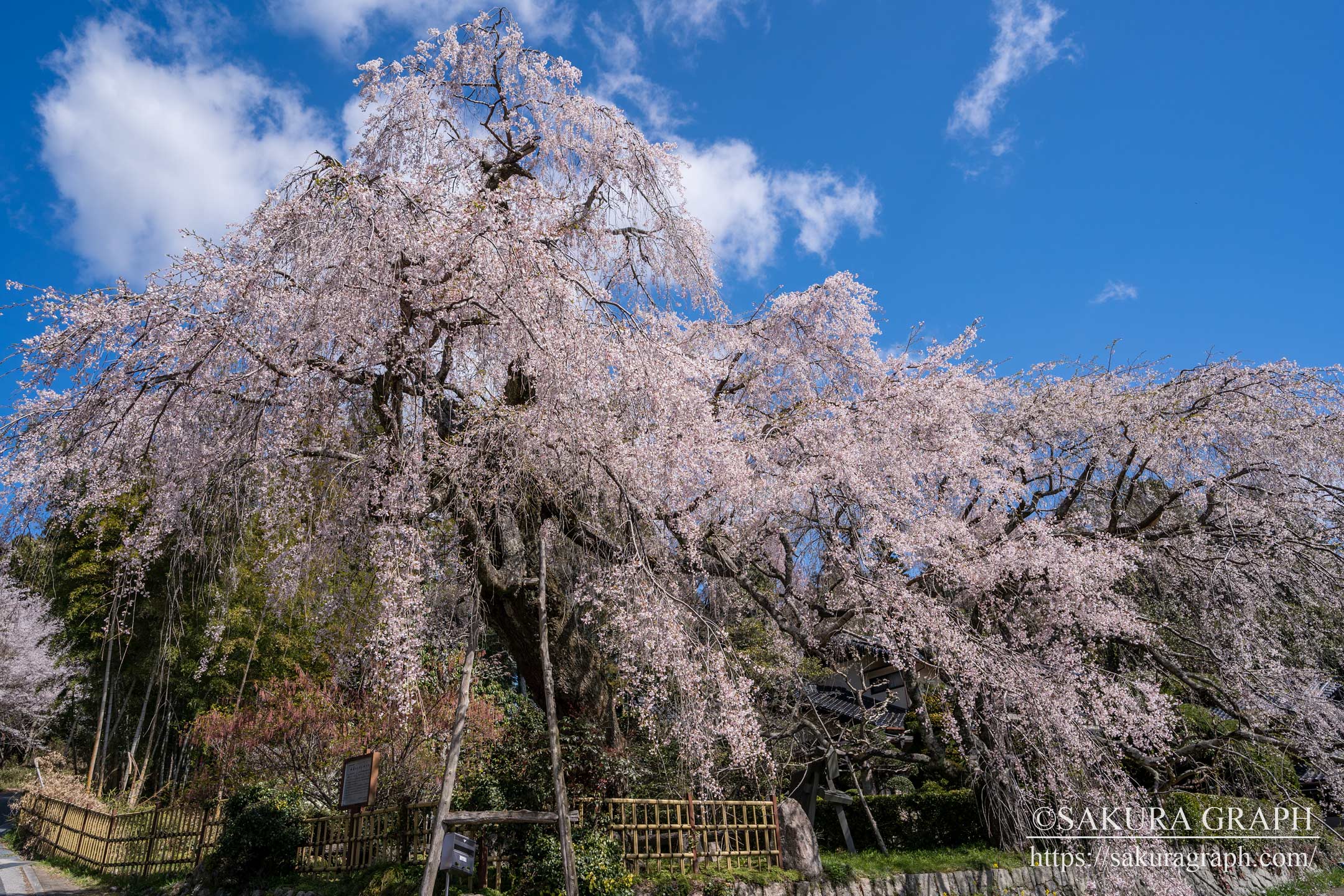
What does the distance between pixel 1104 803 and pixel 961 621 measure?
2.25 meters

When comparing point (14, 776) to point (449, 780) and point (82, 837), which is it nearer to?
point (82, 837)

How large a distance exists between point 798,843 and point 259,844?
6.05 meters

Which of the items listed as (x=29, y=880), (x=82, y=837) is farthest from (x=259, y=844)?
(x=82, y=837)

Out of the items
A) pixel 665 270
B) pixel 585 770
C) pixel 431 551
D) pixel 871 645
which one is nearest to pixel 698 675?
pixel 585 770

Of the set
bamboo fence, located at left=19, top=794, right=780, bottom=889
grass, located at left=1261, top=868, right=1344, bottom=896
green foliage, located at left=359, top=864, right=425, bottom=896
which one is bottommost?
grass, located at left=1261, top=868, right=1344, bottom=896

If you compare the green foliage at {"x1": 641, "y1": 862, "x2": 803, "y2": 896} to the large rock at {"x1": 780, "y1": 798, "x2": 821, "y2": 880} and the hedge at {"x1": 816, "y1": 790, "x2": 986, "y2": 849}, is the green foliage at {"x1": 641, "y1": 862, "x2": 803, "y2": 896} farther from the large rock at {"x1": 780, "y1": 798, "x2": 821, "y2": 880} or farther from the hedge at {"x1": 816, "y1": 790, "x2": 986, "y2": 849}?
the hedge at {"x1": 816, "y1": 790, "x2": 986, "y2": 849}

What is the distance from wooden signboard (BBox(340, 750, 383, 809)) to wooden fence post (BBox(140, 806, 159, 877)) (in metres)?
3.71

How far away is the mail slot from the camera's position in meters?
5.28

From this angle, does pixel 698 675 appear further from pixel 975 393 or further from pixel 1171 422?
pixel 1171 422

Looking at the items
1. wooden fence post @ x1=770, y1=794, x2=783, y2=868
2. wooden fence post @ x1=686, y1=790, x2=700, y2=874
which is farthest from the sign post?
wooden fence post @ x1=770, y1=794, x2=783, y2=868

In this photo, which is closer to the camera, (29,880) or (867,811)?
(867,811)

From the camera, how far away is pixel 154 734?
52.4 ft

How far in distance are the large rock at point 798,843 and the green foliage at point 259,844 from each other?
5.44 m

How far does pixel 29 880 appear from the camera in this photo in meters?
10.6
